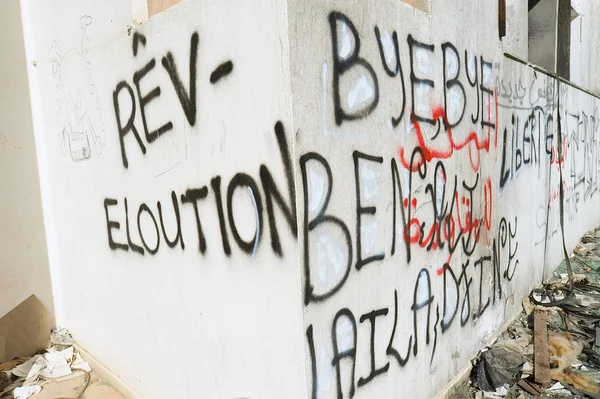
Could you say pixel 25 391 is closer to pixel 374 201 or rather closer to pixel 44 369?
pixel 44 369

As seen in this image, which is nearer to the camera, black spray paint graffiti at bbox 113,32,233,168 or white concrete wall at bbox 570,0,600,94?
black spray paint graffiti at bbox 113,32,233,168

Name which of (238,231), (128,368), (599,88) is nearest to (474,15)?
(238,231)

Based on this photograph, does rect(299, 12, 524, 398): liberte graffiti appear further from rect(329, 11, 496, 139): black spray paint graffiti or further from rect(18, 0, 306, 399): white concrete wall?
rect(18, 0, 306, 399): white concrete wall

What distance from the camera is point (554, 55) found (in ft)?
21.4

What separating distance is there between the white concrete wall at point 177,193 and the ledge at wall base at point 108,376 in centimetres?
7

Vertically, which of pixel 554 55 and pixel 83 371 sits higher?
pixel 554 55

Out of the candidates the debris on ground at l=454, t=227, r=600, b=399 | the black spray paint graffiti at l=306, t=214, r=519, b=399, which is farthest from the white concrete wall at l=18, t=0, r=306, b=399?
the debris on ground at l=454, t=227, r=600, b=399

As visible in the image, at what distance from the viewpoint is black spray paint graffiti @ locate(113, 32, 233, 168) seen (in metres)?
2.18

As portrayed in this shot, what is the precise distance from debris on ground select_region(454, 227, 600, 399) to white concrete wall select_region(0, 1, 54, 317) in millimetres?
3768

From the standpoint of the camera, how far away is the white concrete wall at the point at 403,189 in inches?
75.9

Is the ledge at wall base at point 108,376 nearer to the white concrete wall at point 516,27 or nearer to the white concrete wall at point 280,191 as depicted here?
the white concrete wall at point 280,191

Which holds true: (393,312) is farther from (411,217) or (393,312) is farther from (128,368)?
(128,368)

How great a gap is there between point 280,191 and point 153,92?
120 cm

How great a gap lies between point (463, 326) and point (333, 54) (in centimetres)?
235
